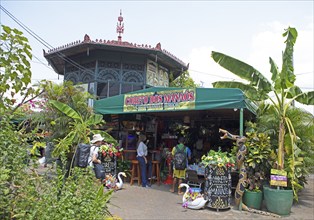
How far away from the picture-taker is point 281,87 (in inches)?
290

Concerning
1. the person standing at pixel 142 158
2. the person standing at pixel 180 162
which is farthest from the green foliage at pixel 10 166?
the person standing at pixel 142 158

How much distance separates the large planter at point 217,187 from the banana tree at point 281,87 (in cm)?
146

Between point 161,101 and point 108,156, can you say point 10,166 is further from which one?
point 108,156

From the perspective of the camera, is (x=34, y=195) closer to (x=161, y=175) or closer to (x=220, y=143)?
(x=161, y=175)

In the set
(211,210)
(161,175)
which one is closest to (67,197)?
(211,210)

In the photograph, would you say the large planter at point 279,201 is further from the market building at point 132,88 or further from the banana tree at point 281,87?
the market building at point 132,88

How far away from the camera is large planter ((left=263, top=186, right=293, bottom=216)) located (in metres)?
6.87

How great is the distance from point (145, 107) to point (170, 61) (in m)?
6.48

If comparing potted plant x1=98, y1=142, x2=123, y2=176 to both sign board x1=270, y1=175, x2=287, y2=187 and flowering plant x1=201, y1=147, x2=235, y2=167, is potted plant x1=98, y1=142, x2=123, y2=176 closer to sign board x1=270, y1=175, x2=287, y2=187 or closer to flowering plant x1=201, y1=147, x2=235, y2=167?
flowering plant x1=201, y1=147, x2=235, y2=167

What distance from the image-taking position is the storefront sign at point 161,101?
8.17 m

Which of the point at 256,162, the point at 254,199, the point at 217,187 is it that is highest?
the point at 256,162

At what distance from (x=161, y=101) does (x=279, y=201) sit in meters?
4.31

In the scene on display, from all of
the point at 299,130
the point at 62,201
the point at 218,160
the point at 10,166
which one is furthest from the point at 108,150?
the point at 10,166

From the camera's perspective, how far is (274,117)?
806 cm
